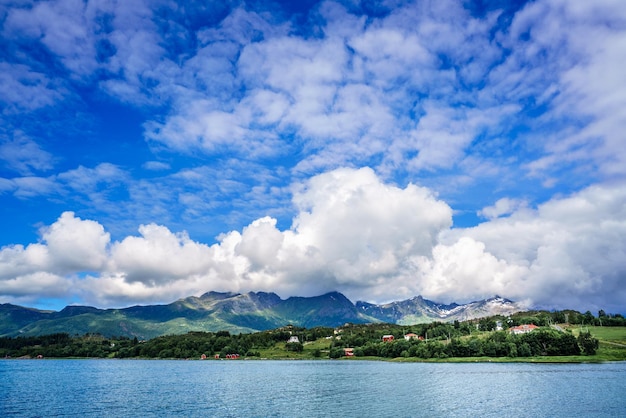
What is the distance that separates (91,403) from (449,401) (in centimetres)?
7523

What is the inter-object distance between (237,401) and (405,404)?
3544 cm

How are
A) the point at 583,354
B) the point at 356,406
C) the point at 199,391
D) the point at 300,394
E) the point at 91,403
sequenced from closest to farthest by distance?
the point at 356,406 < the point at 91,403 < the point at 300,394 < the point at 199,391 < the point at 583,354

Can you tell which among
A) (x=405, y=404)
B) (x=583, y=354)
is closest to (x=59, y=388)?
(x=405, y=404)

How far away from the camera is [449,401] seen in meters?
90.8

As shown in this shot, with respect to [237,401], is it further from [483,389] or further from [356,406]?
[483,389]

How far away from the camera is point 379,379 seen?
139625 millimetres

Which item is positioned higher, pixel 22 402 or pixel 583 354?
pixel 583 354

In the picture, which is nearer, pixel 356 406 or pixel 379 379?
pixel 356 406

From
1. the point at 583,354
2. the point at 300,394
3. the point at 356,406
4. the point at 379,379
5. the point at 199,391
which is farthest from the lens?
the point at 583,354

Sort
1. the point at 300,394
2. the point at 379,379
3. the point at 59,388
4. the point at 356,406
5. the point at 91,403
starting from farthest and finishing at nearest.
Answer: the point at 379,379
the point at 59,388
the point at 300,394
the point at 91,403
the point at 356,406

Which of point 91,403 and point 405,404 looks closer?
point 405,404

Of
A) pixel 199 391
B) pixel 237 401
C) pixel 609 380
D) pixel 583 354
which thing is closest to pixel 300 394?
pixel 237 401

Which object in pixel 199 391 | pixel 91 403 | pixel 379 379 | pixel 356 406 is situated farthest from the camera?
pixel 379 379

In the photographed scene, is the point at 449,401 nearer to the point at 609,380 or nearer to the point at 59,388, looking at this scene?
the point at 609,380
